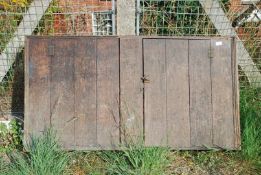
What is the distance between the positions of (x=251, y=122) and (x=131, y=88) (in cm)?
147

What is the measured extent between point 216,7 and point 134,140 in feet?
7.01

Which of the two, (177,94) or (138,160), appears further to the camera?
(177,94)

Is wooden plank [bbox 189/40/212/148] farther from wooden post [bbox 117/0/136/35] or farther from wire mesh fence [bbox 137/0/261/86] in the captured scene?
wooden post [bbox 117/0/136/35]

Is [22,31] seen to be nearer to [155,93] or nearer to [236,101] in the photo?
[155,93]

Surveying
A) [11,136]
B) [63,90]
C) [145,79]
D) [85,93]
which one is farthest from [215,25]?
[11,136]

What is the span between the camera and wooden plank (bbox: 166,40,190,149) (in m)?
4.81

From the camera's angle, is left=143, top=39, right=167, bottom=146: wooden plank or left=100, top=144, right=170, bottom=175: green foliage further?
left=143, top=39, right=167, bottom=146: wooden plank

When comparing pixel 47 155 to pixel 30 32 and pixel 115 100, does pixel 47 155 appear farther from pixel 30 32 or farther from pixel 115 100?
pixel 30 32

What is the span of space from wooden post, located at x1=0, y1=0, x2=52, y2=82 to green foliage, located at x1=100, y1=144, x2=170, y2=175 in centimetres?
192

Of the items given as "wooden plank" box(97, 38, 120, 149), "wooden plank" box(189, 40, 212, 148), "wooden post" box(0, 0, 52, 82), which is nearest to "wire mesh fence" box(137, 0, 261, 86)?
A: "wooden plank" box(189, 40, 212, 148)

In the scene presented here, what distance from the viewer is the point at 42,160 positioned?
426 centimetres

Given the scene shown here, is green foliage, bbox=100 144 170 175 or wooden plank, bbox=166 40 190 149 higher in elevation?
wooden plank, bbox=166 40 190 149

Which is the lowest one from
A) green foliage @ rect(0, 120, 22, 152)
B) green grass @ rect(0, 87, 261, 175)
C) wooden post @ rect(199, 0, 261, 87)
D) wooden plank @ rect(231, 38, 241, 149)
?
green grass @ rect(0, 87, 261, 175)

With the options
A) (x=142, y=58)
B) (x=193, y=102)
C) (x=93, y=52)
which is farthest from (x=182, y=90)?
(x=93, y=52)
